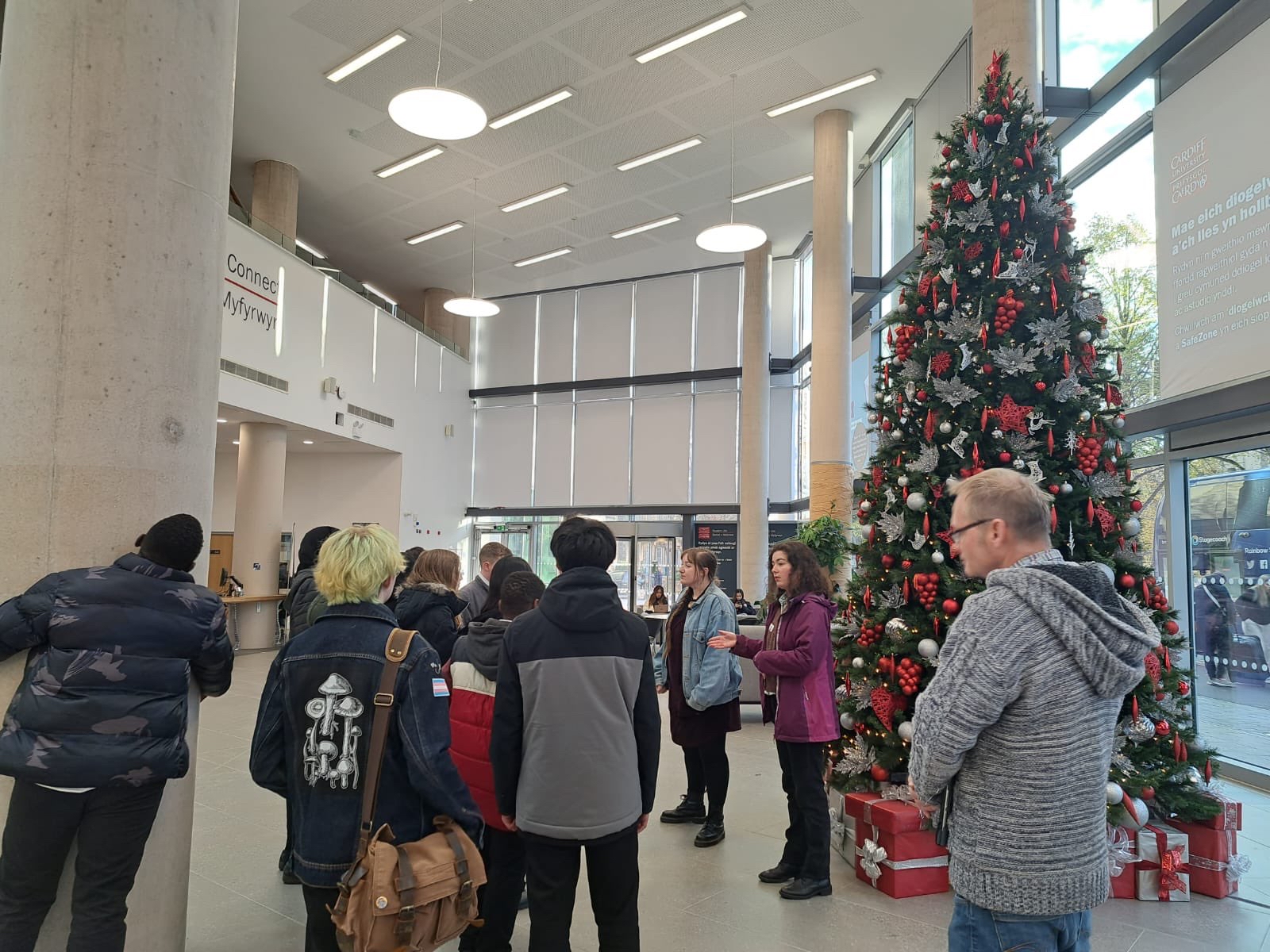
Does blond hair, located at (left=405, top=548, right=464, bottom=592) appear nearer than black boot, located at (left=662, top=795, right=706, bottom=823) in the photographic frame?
Yes

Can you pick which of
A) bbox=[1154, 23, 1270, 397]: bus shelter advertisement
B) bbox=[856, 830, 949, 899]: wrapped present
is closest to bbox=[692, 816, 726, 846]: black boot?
bbox=[856, 830, 949, 899]: wrapped present

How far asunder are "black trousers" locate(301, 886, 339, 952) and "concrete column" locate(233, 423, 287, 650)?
11.2 m

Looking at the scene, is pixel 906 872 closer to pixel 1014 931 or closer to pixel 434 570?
pixel 1014 931

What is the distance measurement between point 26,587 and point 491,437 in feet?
54.4

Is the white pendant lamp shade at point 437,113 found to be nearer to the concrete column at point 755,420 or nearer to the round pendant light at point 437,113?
the round pendant light at point 437,113

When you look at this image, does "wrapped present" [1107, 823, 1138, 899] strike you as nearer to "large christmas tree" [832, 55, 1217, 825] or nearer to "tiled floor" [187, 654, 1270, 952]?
"tiled floor" [187, 654, 1270, 952]

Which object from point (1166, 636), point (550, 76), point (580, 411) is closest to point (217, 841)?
point (1166, 636)

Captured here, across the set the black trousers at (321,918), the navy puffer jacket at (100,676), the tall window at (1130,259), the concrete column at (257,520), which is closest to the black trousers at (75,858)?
the navy puffer jacket at (100,676)

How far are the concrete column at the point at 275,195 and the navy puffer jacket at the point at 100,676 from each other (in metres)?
11.6

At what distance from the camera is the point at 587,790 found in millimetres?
2318

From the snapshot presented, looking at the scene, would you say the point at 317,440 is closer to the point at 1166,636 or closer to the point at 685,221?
the point at 685,221

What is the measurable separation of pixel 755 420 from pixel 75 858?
1363 cm

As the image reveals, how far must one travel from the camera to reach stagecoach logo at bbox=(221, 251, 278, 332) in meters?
10.9

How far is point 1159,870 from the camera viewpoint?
142 inches
